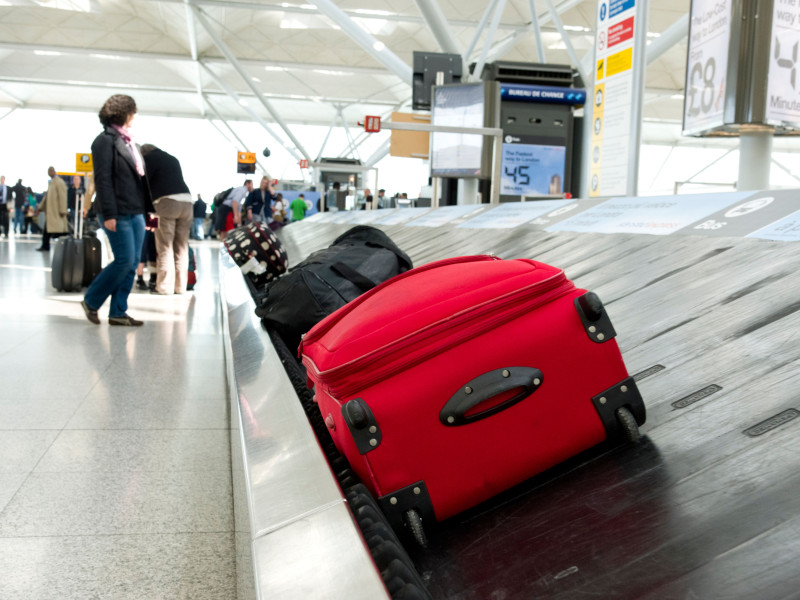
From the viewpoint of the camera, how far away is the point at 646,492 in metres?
1.19

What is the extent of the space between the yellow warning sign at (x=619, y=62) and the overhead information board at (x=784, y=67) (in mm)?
1167

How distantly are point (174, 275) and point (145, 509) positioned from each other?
615 centimetres

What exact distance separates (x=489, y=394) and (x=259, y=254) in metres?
3.62

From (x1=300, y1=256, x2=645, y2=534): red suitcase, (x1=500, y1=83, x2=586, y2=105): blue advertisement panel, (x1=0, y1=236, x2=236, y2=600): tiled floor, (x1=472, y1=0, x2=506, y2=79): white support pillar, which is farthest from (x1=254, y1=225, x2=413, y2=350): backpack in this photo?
(x1=472, y1=0, x2=506, y2=79): white support pillar

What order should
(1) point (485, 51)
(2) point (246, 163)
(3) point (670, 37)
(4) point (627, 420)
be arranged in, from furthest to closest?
1. (2) point (246, 163)
2. (1) point (485, 51)
3. (3) point (670, 37)
4. (4) point (627, 420)

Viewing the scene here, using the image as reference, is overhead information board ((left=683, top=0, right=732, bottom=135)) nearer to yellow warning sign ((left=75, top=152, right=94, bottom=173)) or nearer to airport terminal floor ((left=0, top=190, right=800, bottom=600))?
airport terminal floor ((left=0, top=190, right=800, bottom=600))

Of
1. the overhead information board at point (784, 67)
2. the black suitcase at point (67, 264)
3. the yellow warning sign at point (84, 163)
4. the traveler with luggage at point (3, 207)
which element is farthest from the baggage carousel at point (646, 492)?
the traveler with luggage at point (3, 207)

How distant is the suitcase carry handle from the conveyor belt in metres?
0.19

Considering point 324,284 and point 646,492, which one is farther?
point 324,284

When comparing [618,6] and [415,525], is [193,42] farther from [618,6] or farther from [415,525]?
→ [415,525]

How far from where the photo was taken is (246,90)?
105 feet

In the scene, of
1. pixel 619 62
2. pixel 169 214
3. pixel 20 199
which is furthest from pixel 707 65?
pixel 20 199

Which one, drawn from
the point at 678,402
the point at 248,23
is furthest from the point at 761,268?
the point at 248,23

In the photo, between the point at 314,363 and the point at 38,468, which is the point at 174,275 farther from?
the point at 314,363
